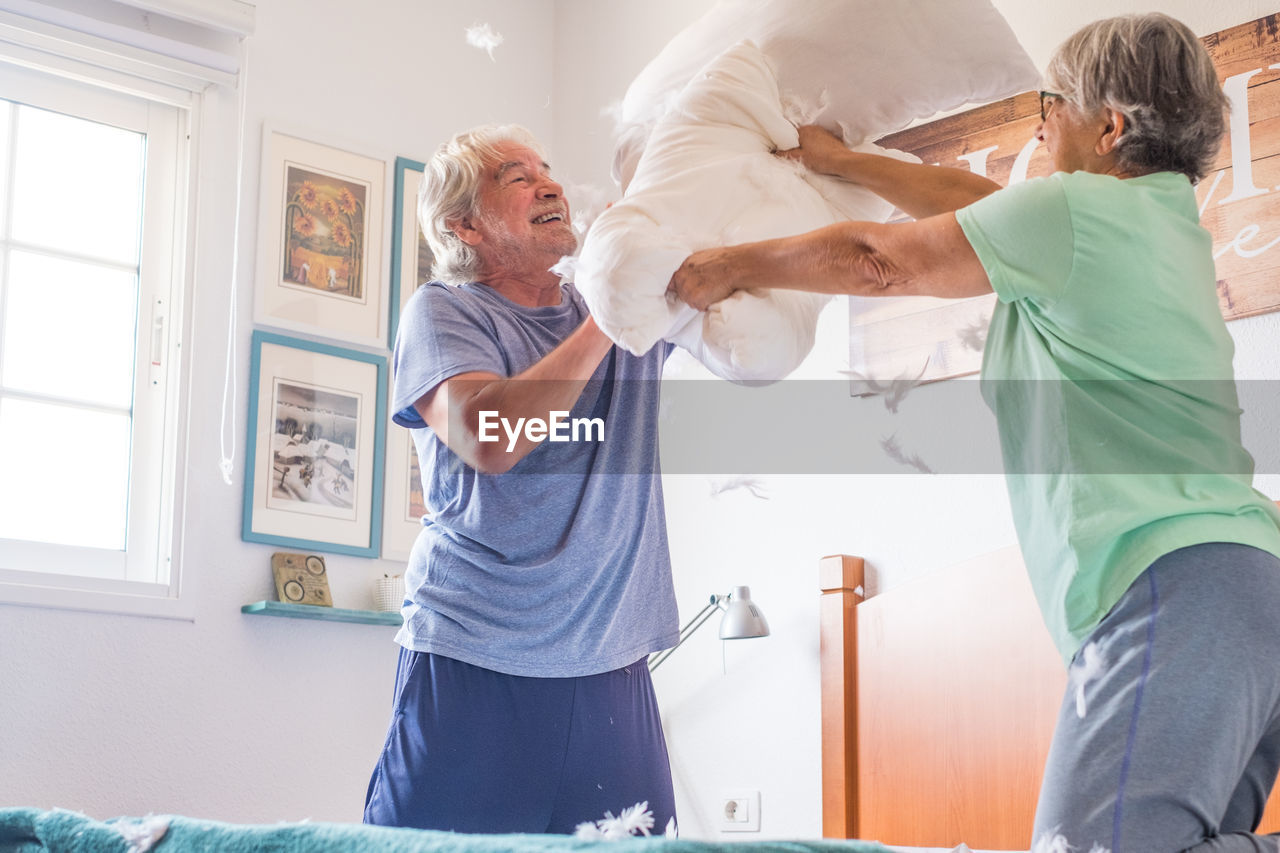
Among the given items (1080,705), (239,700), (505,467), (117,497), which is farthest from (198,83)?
(1080,705)

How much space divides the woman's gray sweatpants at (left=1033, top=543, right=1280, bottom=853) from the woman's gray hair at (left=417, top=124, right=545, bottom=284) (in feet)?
3.01

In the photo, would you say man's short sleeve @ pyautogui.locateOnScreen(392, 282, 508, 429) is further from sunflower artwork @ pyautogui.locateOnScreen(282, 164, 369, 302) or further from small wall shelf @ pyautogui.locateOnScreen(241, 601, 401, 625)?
sunflower artwork @ pyautogui.locateOnScreen(282, 164, 369, 302)

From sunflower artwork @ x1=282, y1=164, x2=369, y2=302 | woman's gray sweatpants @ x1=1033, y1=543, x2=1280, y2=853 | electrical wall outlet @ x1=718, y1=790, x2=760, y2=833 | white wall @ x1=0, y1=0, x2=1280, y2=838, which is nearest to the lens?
woman's gray sweatpants @ x1=1033, y1=543, x2=1280, y2=853

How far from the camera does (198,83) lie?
2.83 m

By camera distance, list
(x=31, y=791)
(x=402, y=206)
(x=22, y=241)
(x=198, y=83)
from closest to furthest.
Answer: (x=31, y=791) < (x=22, y=241) < (x=198, y=83) < (x=402, y=206)

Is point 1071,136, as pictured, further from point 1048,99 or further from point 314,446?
point 314,446

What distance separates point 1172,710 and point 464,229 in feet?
3.30

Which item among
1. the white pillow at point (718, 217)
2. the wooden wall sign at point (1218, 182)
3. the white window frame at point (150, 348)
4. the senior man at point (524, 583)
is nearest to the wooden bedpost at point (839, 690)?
the wooden wall sign at point (1218, 182)

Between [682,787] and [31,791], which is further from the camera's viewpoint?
[682,787]

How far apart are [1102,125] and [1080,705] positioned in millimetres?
540

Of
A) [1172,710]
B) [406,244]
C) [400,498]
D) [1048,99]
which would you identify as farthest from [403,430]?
[1172,710]

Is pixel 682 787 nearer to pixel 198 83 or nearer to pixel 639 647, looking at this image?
pixel 639 647

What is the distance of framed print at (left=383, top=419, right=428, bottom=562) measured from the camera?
294cm
